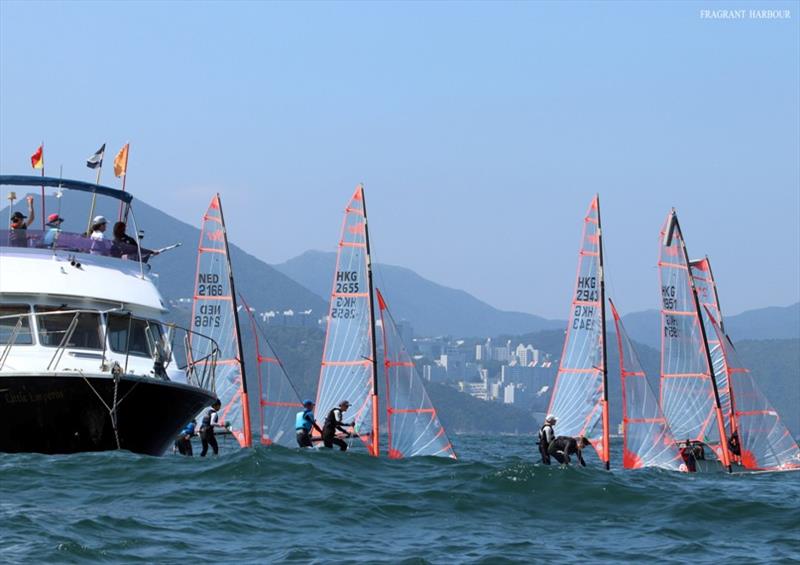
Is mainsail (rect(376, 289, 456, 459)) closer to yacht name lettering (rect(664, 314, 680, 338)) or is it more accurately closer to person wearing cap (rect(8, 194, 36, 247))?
yacht name lettering (rect(664, 314, 680, 338))

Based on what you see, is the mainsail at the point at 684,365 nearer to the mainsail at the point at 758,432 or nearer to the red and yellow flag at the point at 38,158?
the mainsail at the point at 758,432

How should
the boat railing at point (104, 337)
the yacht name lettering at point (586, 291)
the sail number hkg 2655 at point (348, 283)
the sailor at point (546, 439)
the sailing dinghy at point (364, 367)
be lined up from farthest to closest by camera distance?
the yacht name lettering at point (586, 291) < the sail number hkg 2655 at point (348, 283) < the sailing dinghy at point (364, 367) < the sailor at point (546, 439) < the boat railing at point (104, 337)

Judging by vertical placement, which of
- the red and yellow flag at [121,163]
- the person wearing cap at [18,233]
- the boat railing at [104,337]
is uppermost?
the red and yellow flag at [121,163]

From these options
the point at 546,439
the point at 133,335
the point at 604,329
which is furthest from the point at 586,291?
the point at 133,335

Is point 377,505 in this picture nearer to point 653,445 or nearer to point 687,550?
point 687,550

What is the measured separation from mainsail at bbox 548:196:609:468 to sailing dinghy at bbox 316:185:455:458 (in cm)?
452

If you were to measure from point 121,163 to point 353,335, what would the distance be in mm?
10375

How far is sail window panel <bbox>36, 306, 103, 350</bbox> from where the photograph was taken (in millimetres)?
31125

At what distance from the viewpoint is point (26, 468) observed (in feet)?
87.4

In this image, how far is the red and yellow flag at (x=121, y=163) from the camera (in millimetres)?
39031

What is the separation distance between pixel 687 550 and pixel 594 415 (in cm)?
2365

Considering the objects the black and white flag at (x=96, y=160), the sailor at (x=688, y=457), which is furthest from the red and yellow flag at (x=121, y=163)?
the sailor at (x=688, y=457)

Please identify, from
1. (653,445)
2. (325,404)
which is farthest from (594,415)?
(325,404)

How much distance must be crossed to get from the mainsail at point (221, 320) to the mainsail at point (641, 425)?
12449 millimetres
